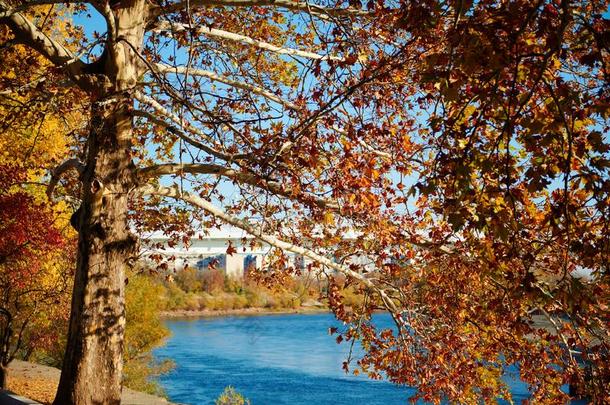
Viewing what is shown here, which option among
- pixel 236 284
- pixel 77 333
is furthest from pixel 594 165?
pixel 236 284

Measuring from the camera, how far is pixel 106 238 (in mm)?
7016

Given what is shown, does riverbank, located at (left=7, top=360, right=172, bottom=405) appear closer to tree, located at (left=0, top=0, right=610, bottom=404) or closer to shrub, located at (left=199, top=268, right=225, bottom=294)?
tree, located at (left=0, top=0, right=610, bottom=404)

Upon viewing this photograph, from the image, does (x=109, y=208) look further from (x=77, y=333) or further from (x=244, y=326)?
(x=244, y=326)

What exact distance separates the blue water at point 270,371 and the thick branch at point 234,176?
1693 centimetres

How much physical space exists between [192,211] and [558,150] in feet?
21.0

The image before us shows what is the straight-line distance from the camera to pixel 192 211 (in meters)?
9.55

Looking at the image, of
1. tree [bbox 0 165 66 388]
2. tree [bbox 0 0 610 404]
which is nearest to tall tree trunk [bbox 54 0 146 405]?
tree [bbox 0 0 610 404]

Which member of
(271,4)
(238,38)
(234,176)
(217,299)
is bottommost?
(217,299)

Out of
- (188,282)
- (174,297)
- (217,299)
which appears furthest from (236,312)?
(188,282)

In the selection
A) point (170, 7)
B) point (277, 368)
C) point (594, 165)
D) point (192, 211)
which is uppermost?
point (170, 7)

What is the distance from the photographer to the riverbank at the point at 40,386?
11484mm

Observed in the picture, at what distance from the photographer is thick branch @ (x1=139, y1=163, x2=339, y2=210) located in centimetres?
732

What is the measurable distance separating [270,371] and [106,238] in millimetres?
23121

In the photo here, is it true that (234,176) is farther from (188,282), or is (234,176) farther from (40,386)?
(188,282)
